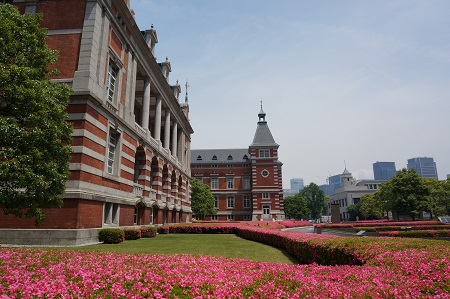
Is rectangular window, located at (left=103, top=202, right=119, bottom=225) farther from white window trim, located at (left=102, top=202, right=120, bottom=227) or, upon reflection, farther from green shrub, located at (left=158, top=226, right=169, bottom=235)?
green shrub, located at (left=158, top=226, right=169, bottom=235)

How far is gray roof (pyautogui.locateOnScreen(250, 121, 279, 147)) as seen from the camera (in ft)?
222

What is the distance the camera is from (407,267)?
18.5ft

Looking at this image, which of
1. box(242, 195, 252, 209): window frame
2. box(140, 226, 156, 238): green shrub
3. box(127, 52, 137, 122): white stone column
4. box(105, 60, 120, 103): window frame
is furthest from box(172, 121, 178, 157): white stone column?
box(242, 195, 252, 209): window frame

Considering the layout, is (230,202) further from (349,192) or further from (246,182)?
(349,192)

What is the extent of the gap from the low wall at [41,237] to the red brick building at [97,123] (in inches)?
1.9

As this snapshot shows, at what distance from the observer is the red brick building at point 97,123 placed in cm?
1468

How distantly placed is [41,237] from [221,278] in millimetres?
13342

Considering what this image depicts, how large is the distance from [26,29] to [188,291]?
45.6 feet

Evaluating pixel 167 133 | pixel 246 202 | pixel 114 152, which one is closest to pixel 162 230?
pixel 114 152

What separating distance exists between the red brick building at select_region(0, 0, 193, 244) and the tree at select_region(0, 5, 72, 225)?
2721mm

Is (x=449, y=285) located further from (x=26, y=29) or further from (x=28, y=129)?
(x=26, y=29)

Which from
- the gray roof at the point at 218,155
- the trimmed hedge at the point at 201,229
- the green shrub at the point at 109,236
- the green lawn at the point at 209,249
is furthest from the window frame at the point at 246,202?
the green shrub at the point at 109,236

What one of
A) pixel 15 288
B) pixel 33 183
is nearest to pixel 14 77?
pixel 33 183

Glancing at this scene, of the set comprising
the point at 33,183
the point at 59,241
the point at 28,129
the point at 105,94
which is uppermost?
the point at 105,94
